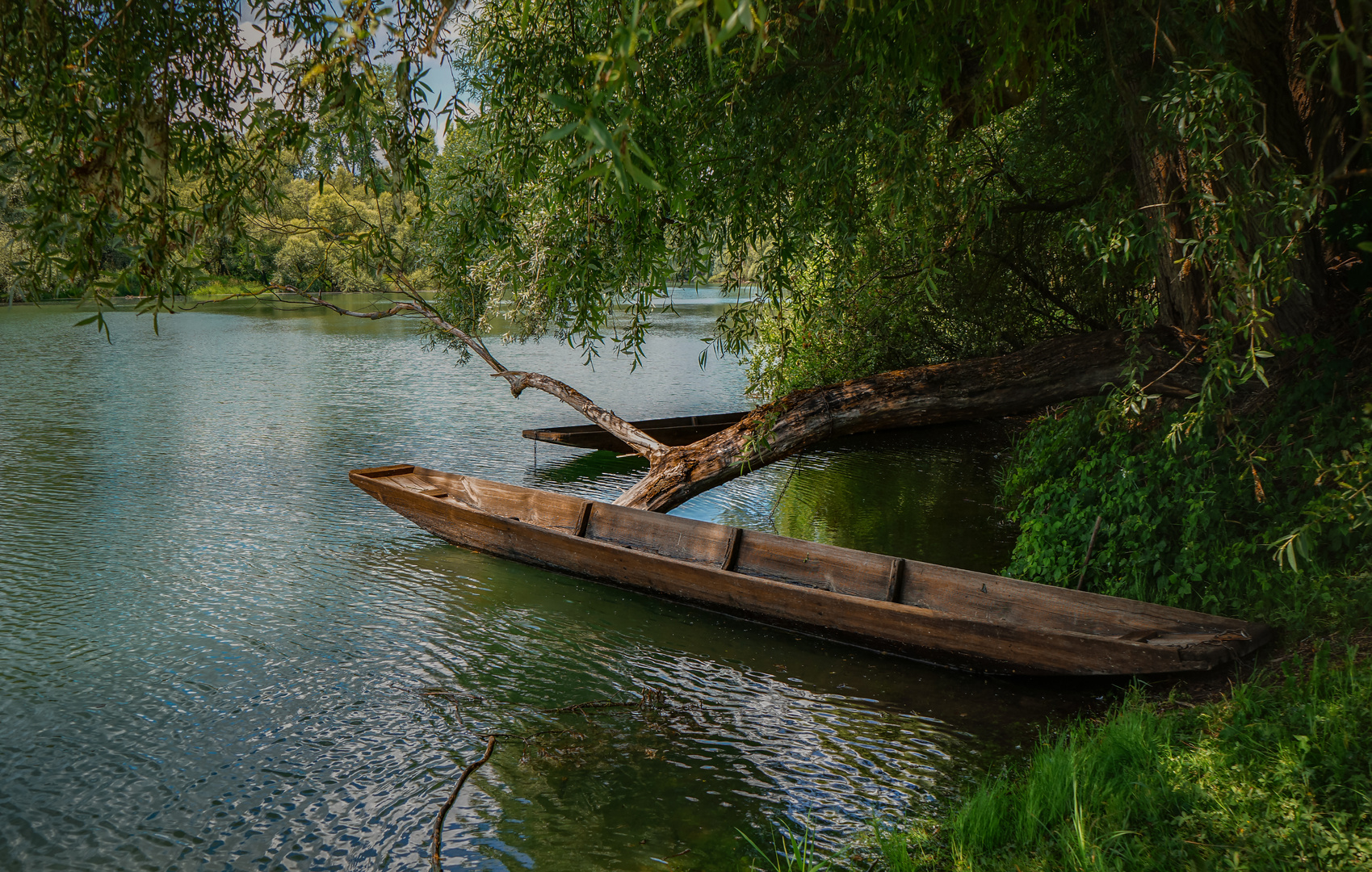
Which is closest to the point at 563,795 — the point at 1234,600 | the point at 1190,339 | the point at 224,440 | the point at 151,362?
the point at 1234,600

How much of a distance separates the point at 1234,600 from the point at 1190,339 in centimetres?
176

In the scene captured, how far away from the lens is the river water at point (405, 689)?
4102 mm

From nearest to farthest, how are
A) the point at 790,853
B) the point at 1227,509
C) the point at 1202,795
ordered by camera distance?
the point at 1202,795
the point at 790,853
the point at 1227,509

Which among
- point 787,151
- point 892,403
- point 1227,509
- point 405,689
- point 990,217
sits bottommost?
point 405,689

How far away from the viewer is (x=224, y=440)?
12945 millimetres

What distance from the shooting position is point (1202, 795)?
3.32 meters

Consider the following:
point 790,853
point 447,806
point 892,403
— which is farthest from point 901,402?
point 447,806

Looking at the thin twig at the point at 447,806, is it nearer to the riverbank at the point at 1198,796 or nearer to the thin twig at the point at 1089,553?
the riverbank at the point at 1198,796

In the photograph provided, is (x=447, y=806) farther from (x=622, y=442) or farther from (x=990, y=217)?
(x=622, y=442)

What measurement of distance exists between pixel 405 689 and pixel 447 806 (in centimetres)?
158

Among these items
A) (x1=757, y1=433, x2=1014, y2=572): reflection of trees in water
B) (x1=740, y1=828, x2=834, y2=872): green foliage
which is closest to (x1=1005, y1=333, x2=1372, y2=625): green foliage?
(x1=757, y1=433, x2=1014, y2=572): reflection of trees in water

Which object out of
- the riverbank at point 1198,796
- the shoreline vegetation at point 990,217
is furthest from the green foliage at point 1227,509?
the riverbank at point 1198,796

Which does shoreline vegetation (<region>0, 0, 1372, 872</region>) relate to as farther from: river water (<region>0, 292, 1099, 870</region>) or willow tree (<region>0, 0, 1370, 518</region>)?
river water (<region>0, 292, 1099, 870</region>)

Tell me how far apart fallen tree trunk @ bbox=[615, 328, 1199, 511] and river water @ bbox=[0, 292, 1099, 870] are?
4.39 ft
